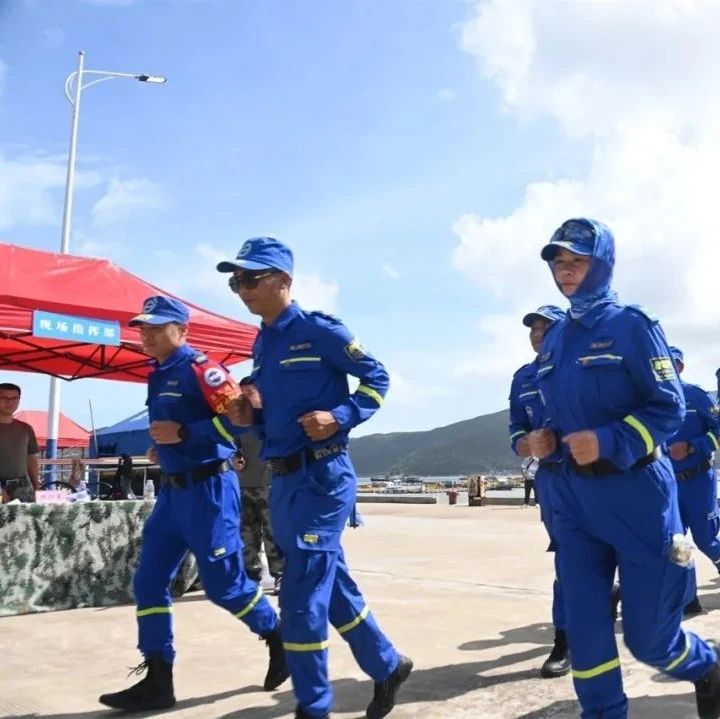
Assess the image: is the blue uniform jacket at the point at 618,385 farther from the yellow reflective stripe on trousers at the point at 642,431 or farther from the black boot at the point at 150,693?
the black boot at the point at 150,693

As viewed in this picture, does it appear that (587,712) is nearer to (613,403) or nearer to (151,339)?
→ (613,403)

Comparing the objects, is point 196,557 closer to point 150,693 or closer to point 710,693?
point 150,693

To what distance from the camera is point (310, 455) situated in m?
3.41

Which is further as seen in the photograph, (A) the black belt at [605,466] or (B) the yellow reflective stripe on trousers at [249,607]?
(B) the yellow reflective stripe on trousers at [249,607]

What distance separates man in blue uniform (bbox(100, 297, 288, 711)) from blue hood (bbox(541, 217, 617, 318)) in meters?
1.67

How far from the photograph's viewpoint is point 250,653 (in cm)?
495

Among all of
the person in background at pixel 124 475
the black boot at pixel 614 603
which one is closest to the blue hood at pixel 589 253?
the black boot at pixel 614 603

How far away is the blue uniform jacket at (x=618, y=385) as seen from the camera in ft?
9.06

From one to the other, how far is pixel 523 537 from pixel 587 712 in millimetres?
9736

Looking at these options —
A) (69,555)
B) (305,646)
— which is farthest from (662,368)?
(69,555)

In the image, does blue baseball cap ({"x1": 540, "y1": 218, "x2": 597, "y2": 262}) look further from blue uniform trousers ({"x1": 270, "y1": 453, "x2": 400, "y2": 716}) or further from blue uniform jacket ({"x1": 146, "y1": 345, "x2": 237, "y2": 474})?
blue uniform jacket ({"x1": 146, "y1": 345, "x2": 237, "y2": 474})

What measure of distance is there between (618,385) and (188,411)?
7.40ft

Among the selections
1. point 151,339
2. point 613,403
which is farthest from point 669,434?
point 151,339

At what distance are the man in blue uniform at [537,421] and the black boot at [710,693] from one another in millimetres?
1123
